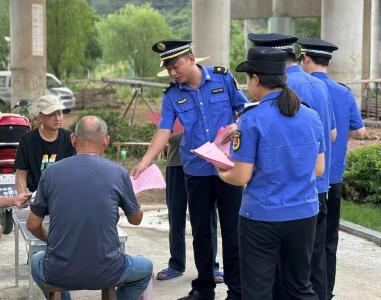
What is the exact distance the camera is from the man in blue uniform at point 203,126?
228 inches

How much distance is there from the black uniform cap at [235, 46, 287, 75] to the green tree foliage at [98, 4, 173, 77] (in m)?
40.0

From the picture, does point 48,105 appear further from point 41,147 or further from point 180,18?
point 180,18

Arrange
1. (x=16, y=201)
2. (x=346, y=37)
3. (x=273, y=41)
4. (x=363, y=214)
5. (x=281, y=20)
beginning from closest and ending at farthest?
(x=273, y=41)
(x=16, y=201)
(x=363, y=214)
(x=346, y=37)
(x=281, y=20)

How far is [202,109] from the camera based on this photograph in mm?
5828

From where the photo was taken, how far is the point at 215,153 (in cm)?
461

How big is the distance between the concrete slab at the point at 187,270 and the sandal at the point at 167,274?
0.14ft

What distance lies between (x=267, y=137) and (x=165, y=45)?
158 cm

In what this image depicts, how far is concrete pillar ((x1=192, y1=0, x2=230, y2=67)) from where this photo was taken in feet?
71.6

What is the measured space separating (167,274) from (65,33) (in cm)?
2880

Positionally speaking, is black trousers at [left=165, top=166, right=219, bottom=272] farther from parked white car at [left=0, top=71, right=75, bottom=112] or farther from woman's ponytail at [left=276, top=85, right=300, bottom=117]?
parked white car at [left=0, top=71, right=75, bottom=112]

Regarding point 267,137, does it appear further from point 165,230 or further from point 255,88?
point 165,230

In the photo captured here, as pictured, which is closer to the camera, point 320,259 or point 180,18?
point 320,259

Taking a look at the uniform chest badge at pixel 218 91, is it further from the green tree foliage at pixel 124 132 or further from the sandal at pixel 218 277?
the green tree foliage at pixel 124 132

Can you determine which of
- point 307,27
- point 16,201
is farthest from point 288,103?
point 307,27
